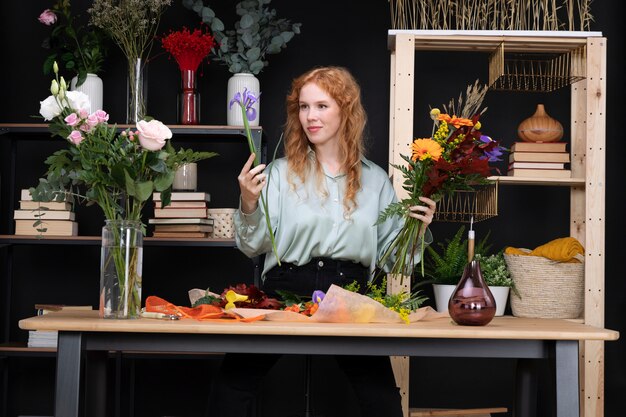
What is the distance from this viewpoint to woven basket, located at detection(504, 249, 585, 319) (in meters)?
3.79

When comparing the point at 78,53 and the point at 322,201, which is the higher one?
the point at 78,53

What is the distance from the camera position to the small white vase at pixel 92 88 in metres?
4.30

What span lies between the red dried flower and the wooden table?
231 cm

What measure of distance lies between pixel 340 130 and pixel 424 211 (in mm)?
825

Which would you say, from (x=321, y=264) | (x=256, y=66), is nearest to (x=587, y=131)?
(x=321, y=264)

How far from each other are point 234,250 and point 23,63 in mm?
1536

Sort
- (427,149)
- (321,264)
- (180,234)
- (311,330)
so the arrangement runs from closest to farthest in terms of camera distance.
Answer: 1. (311,330)
2. (427,149)
3. (321,264)
4. (180,234)

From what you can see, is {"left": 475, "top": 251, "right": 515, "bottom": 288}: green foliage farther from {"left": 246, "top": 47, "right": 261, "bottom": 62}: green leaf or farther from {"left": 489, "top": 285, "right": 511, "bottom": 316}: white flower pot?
{"left": 246, "top": 47, "right": 261, "bottom": 62}: green leaf

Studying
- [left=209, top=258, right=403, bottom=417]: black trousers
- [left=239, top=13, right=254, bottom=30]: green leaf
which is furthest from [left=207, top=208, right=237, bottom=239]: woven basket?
[left=209, top=258, right=403, bottom=417]: black trousers

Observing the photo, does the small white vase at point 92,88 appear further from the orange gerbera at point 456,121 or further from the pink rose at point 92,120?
the orange gerbera at point 456,121

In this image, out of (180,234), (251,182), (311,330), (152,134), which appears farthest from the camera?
(180,234)

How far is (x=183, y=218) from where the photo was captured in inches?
166

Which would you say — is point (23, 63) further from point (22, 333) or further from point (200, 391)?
point (200, 391)

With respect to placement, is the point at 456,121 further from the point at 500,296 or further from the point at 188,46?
the point at 188,46
